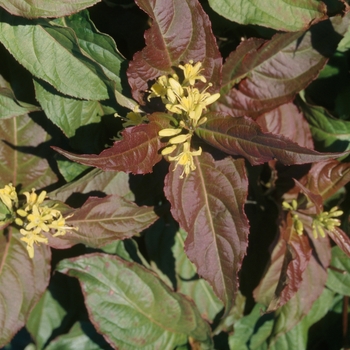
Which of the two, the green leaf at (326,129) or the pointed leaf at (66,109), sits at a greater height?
the pointed leaf at (66,109)

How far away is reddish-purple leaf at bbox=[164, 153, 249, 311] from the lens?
88 cm

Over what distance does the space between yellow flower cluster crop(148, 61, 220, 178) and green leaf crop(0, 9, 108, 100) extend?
0.13m

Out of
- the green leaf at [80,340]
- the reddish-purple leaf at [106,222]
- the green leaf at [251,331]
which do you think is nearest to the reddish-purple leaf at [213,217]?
the reddish-purple leaf at [106,222]

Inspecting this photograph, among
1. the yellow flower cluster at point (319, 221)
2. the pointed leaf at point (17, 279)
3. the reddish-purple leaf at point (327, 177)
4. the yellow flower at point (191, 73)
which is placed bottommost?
the pointed leaf at point (17, 279)

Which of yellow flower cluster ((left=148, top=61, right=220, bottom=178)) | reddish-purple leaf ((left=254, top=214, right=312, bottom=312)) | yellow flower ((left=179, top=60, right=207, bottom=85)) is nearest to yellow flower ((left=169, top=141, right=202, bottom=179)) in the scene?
yellow flower cluster ((left=148, top=61, right=220, bottom=178))

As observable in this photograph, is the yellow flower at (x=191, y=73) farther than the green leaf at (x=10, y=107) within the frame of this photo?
No

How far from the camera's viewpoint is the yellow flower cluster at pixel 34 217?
2.90 ft

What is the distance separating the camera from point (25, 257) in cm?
103

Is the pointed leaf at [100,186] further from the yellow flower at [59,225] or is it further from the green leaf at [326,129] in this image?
the green leaf at [326,129]

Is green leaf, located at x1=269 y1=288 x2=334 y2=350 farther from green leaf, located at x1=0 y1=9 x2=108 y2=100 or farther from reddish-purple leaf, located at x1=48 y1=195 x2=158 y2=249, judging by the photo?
green leaf, located at x1=0 y1=9 x2=108 y2=100

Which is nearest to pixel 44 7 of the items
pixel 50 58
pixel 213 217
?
pixel 50 58

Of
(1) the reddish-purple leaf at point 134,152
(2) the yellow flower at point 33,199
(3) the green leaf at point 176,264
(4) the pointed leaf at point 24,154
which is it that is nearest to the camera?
(1) the reddish-purple leaf at point 134,152

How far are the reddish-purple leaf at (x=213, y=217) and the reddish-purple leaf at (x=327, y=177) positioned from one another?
0.30 metres

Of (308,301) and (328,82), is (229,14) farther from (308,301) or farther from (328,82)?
(308,301)
